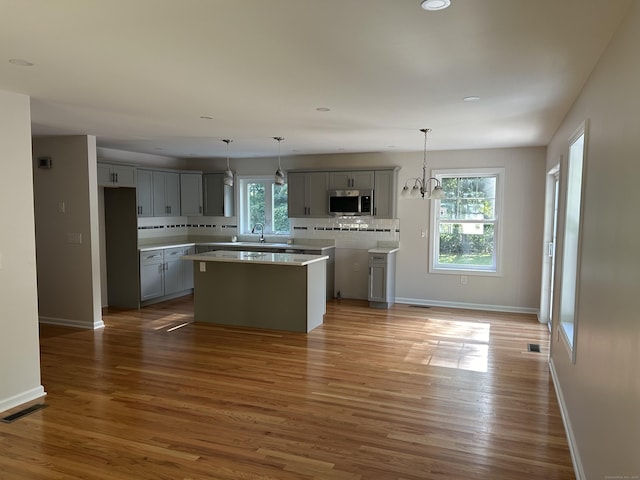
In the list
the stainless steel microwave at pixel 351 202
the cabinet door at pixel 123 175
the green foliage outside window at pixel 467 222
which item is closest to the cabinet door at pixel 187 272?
the cabinet door at pixel 123 175

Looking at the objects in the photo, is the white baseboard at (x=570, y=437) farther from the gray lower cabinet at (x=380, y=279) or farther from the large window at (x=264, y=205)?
the large window at (x=264, y=205)

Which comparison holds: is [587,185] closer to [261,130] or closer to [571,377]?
[571,377]

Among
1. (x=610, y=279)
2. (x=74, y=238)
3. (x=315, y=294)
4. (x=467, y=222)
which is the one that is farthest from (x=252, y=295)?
(x=610, y=279)

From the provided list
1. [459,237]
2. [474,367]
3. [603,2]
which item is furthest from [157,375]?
[459,237]

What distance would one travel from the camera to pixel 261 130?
5203 mm

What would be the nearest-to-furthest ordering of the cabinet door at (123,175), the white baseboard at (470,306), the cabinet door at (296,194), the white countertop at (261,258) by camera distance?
the white countertop at (261,258) < the cabinet door at (123,175) < the white baseboard at (470,306) < the cabinet door at (296,194)

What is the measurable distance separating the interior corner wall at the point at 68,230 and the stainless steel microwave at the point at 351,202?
348cm

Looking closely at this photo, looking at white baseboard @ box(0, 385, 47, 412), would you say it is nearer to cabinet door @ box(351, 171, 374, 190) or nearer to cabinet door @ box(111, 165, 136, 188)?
cabinet door @ box(111, 165, 136, 188)

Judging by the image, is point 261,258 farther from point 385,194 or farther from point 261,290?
point 385,194

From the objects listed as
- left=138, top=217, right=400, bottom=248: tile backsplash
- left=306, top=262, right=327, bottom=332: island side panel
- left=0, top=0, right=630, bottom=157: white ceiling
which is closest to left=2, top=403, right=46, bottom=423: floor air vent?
left=0, top=0, right=630, bottom=157: white ceiling

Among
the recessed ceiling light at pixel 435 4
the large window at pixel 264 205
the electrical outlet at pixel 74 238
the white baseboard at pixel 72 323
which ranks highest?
the recessed ceiling light at pixel 435 4

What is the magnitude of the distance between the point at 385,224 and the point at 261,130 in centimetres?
298

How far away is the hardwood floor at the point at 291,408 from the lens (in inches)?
107

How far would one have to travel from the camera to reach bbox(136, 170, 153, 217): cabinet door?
275 inches
